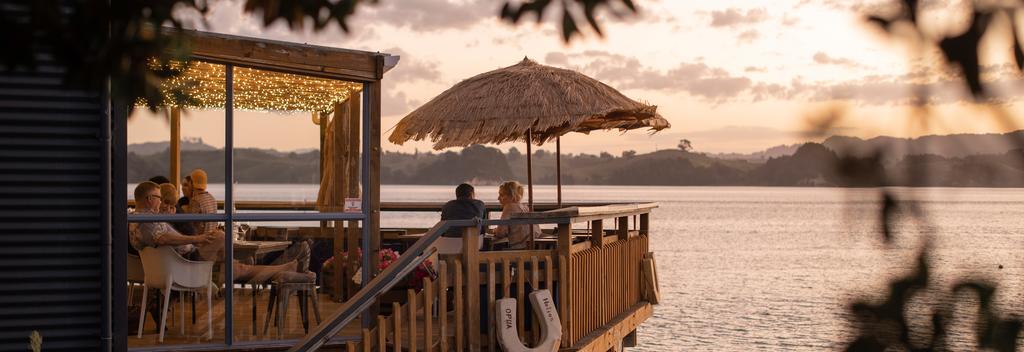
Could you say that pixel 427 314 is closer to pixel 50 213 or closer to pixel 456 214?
pixel 456 214

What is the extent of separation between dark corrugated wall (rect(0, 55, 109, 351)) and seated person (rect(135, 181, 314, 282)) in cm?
134

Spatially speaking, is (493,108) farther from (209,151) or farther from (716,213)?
(716,213)

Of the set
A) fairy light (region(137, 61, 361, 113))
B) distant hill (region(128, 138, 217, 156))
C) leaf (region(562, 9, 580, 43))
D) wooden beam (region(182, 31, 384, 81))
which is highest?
wooden beam (region(182, 31, 384, 81))

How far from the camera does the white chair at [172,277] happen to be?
8383mm

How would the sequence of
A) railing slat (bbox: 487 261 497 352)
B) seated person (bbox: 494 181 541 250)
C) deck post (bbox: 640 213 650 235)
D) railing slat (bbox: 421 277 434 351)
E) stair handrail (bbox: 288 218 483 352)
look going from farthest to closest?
1. deck post (bbox: 640 213 650 235)
2. seated person (bbox: 494 181 541 250)
3. railing slat (bbox: 487 261 497 352)
4. railing slat (bbox: 421 277 434 351)
5. stair handrail (bbox: 288 218 483 352)

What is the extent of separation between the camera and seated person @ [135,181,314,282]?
823 cm

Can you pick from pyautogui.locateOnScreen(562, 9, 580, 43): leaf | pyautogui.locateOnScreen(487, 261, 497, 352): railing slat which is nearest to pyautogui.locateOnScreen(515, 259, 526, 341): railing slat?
pyautogui.locateOnScreen(487, 261, 497, 352): railing slat

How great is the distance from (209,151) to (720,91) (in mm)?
5994

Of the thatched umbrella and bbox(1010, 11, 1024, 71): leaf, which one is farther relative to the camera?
the thatched umbrella

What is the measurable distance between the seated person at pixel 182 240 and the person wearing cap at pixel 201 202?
0.05 metres

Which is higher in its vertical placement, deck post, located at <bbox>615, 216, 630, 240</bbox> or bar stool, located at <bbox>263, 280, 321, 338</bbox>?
deck post, located at <bbox>615, 216, 630, 240</bbox>

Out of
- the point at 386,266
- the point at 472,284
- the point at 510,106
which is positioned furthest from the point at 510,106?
the point at 472,284

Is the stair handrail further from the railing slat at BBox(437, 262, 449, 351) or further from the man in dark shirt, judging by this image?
the man in dark shirt

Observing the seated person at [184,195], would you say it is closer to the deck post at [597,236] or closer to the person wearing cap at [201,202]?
the person wearing cap at [201,202]
